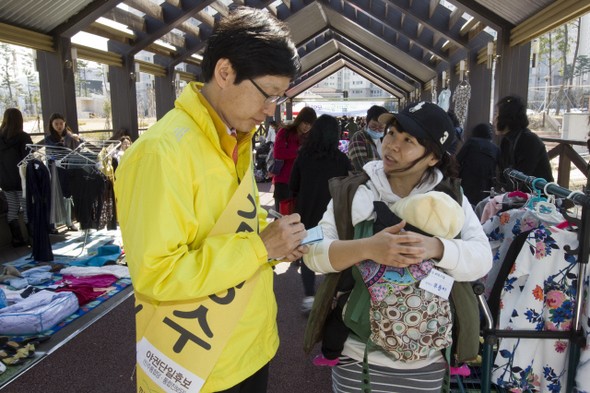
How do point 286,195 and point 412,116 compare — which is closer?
point 412,116

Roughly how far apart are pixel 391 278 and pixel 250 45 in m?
0.76

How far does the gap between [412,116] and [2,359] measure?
3.05 m

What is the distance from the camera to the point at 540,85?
8.14m

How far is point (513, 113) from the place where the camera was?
12.4ft

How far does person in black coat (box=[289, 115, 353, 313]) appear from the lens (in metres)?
3.53

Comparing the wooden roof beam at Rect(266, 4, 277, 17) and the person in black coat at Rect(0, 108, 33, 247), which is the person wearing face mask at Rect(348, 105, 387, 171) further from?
the wooden roof beam at Rect(266, 4, 277, 17)

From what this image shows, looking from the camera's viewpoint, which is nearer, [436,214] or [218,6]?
[436,214]

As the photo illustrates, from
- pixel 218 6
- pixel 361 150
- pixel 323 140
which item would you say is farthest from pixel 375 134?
pixel 218 6

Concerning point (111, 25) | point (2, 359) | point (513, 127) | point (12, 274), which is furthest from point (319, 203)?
point (111, 25)

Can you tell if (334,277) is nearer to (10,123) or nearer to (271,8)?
(10,123)

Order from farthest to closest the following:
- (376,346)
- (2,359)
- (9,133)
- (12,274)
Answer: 1. (9,133)
2. (12,274)
3. (2,359)
4. (376,346)

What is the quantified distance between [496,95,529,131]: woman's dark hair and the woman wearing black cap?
8.72 feet

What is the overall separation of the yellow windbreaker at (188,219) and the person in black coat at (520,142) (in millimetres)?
3144

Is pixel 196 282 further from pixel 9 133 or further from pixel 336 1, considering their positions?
pixel 336 1
